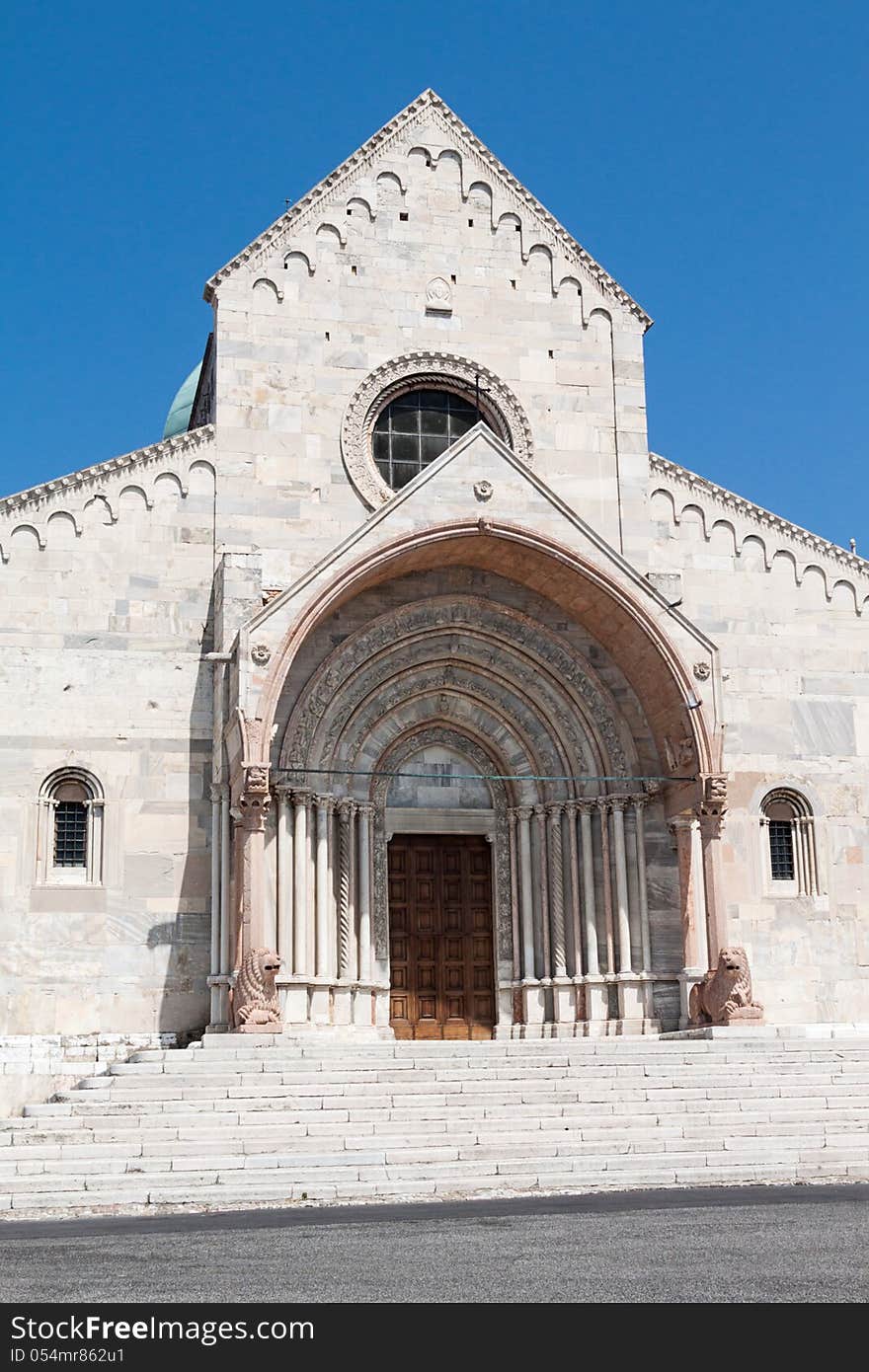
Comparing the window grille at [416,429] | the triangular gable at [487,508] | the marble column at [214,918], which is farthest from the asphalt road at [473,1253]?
the window grille at [416,429]

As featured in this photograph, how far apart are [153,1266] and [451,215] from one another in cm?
1885

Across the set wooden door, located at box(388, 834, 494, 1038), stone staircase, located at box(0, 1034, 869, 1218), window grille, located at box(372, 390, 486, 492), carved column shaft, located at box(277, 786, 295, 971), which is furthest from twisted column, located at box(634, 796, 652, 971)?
window grille, located at box(372, 390, 486, 492)

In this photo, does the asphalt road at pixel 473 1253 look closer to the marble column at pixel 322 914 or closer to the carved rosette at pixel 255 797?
the carved rosette at pixel 255 797

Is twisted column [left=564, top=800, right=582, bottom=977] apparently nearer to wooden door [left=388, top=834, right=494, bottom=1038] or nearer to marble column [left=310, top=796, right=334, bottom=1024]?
wooden door [left=388, top=834, right=494, bottom=1038]

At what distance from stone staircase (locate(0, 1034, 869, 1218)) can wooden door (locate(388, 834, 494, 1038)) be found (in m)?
3.90

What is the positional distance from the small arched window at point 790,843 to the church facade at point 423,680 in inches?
2.4

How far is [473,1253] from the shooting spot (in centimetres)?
1030

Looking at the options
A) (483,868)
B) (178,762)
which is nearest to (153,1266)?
(178,762)

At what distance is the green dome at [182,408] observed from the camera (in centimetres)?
3494

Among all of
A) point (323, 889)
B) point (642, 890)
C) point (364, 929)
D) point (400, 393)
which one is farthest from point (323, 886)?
point (400, 393)

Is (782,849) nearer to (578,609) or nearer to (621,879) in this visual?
(621,879)

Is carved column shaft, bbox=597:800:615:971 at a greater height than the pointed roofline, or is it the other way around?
the pointed roofline

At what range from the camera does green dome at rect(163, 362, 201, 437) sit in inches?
1375

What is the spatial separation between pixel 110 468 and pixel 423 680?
547 centimetres
